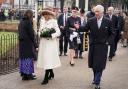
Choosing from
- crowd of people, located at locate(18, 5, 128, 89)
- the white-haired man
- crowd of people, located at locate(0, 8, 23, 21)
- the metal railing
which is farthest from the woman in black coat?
crowd of people, located at locate(0, 8, 23, 21)

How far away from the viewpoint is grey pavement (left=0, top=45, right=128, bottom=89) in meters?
10.6

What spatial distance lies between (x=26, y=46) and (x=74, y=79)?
61.6 inches

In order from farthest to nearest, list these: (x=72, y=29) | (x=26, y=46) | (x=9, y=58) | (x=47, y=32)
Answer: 1. (x=9, y=58)
2. (x=72, y=29)
3. (x=26, y=46)
4. (x=47, y=32)

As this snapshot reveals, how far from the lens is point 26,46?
439 inches

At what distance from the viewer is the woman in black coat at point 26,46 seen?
430 inches

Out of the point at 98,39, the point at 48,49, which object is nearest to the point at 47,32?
the point at 48,49

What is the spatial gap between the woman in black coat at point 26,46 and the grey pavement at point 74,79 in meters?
0.28

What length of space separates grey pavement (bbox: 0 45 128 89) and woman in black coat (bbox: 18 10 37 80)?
276 mm

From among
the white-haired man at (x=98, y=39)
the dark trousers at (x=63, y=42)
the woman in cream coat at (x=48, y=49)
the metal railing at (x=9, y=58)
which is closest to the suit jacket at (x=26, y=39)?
the woman in cream coat at (x=48, y=49)

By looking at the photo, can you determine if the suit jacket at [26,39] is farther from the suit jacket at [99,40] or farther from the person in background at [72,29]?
the person in background at [72,29]

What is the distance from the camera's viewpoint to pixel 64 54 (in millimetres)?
16641

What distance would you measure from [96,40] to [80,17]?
497 cm

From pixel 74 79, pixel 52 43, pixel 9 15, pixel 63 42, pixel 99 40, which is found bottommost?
pixel 9 15

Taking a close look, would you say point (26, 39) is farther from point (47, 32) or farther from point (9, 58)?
point (9, 58)
